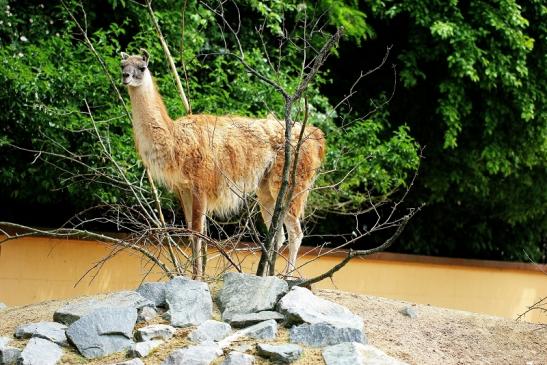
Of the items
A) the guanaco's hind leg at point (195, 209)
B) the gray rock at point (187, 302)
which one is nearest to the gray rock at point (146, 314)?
the gray rock at point (187, 302)

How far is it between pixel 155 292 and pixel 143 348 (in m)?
0.77

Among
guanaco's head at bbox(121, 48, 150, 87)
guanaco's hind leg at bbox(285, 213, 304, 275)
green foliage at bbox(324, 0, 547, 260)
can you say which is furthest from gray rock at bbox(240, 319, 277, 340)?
green foliage at bbox(324, 0, 547, 260)

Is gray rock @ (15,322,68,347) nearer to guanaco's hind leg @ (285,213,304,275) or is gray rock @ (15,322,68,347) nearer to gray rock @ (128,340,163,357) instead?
gray rock @ (128,340,163,357)

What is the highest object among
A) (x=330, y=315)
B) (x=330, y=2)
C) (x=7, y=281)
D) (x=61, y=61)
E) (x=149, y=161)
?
(x=330, y=2)

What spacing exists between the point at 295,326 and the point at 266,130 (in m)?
3.65

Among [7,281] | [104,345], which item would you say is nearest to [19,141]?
[7,281]

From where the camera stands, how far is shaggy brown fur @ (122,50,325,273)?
866 centimetres

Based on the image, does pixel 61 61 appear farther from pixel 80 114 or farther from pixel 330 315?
pixel 330 315

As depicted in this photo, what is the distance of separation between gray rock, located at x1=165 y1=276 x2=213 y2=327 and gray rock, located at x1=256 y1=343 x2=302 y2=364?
0.65 meters

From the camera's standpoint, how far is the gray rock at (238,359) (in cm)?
553

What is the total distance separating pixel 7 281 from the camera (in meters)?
9.95

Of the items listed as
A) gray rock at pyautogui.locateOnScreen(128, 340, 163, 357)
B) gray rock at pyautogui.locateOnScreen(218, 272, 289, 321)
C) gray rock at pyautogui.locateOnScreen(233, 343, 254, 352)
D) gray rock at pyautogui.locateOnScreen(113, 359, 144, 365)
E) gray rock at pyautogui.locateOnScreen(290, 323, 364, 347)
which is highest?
gray rock at pyautogui.locateOnScreen(218, 272, 289, 321)

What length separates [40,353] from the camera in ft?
18.9

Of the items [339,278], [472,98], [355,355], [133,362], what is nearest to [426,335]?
[355,355]
